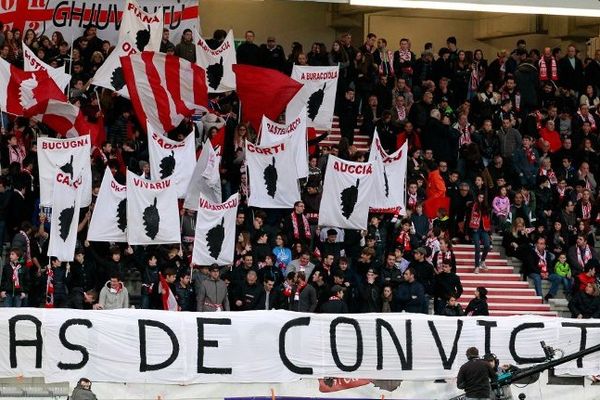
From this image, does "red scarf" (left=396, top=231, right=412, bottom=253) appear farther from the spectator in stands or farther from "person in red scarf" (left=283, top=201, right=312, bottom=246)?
the spectator in stands

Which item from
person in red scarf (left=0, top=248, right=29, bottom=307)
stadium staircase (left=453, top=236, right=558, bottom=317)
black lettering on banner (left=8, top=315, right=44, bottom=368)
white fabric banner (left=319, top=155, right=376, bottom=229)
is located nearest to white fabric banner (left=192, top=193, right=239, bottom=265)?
white fabric banner (left=319, top=155, right=376, bottom=229)

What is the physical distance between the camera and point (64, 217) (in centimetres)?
3291

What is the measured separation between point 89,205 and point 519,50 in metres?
14.2

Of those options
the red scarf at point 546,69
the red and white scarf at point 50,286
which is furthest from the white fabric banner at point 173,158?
the red scarf at point 546,69

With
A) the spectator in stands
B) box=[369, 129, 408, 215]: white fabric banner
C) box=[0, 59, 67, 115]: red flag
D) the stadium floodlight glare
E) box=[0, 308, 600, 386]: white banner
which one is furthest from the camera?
the stadium floodlight glare

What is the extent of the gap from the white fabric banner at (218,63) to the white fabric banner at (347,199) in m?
4.03

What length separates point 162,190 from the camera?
111ft

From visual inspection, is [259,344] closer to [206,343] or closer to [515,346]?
[206,343]

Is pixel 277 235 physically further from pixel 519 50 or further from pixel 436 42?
pixel 436 42

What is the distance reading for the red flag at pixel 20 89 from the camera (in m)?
35.2

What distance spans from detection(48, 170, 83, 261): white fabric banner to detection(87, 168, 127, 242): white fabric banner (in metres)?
0.45

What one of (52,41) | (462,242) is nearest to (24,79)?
(52,41)

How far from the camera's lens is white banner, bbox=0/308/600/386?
97.1 feet

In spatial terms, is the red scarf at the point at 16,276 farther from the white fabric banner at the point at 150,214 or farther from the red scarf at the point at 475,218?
the red scarf at the point at 475,218
